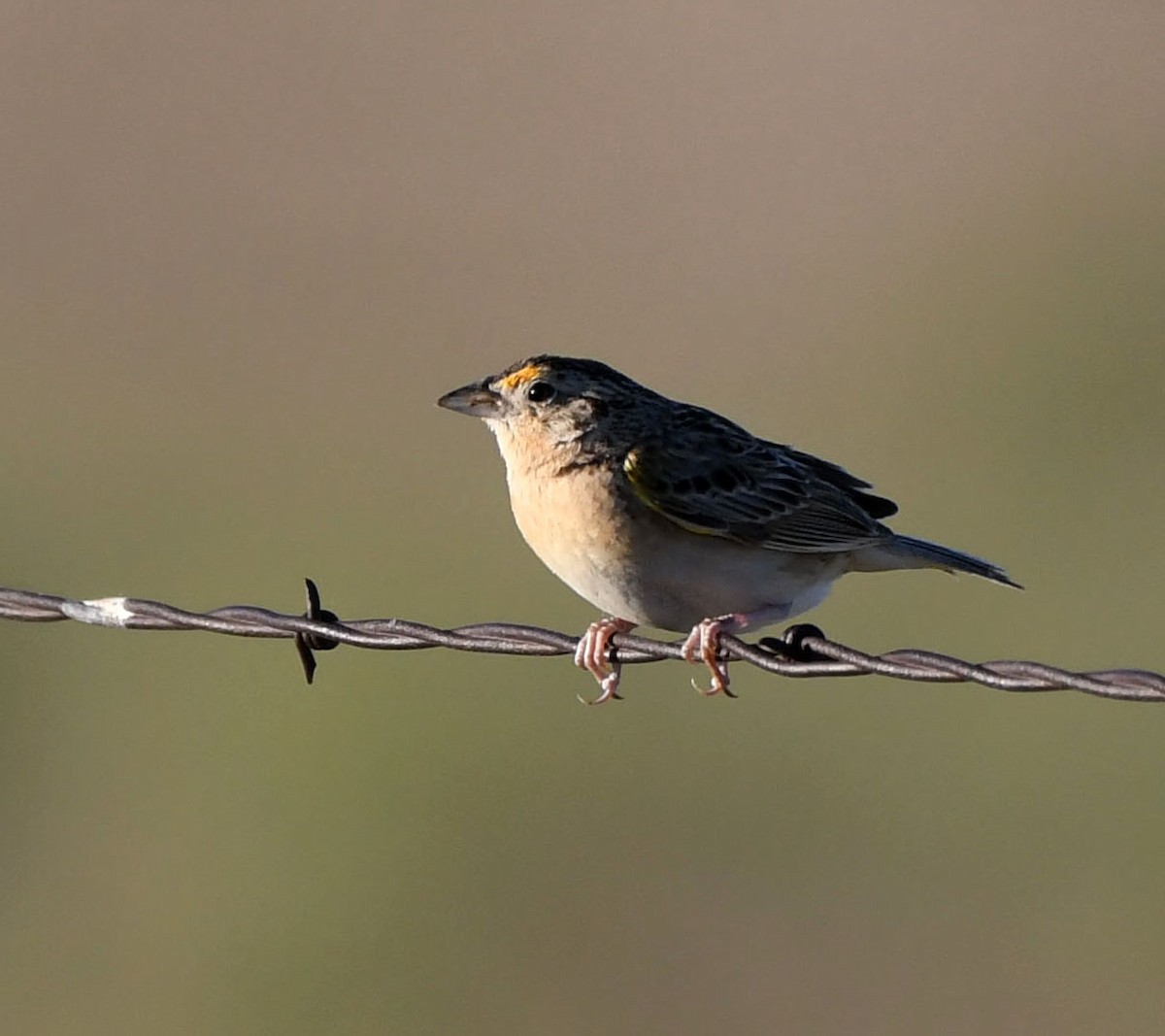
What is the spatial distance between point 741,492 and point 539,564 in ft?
26.2

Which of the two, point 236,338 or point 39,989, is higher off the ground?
point 236,338

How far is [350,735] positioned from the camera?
43.6ft

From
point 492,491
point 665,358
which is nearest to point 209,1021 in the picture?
point 492,491

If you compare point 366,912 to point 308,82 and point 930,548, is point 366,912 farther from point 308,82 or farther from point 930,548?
point 308,82

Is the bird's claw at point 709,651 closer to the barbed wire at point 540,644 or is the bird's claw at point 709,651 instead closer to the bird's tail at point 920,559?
the barbed wire at point 540,644

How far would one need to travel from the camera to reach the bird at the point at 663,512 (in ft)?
24.6

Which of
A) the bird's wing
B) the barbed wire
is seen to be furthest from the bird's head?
the barbed wire

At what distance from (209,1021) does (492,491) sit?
256 inches

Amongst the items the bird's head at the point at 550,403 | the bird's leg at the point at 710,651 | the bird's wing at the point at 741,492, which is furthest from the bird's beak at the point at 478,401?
the bird's leg at the point at 710,651

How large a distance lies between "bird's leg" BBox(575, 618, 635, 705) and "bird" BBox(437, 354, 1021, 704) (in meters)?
0.01

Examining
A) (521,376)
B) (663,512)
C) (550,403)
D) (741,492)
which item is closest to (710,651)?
(663,512)

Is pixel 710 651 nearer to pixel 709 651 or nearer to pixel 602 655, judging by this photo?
pixel 709 651

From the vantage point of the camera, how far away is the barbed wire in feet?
16.8

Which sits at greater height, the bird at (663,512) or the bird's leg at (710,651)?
the bird at (663,512)
